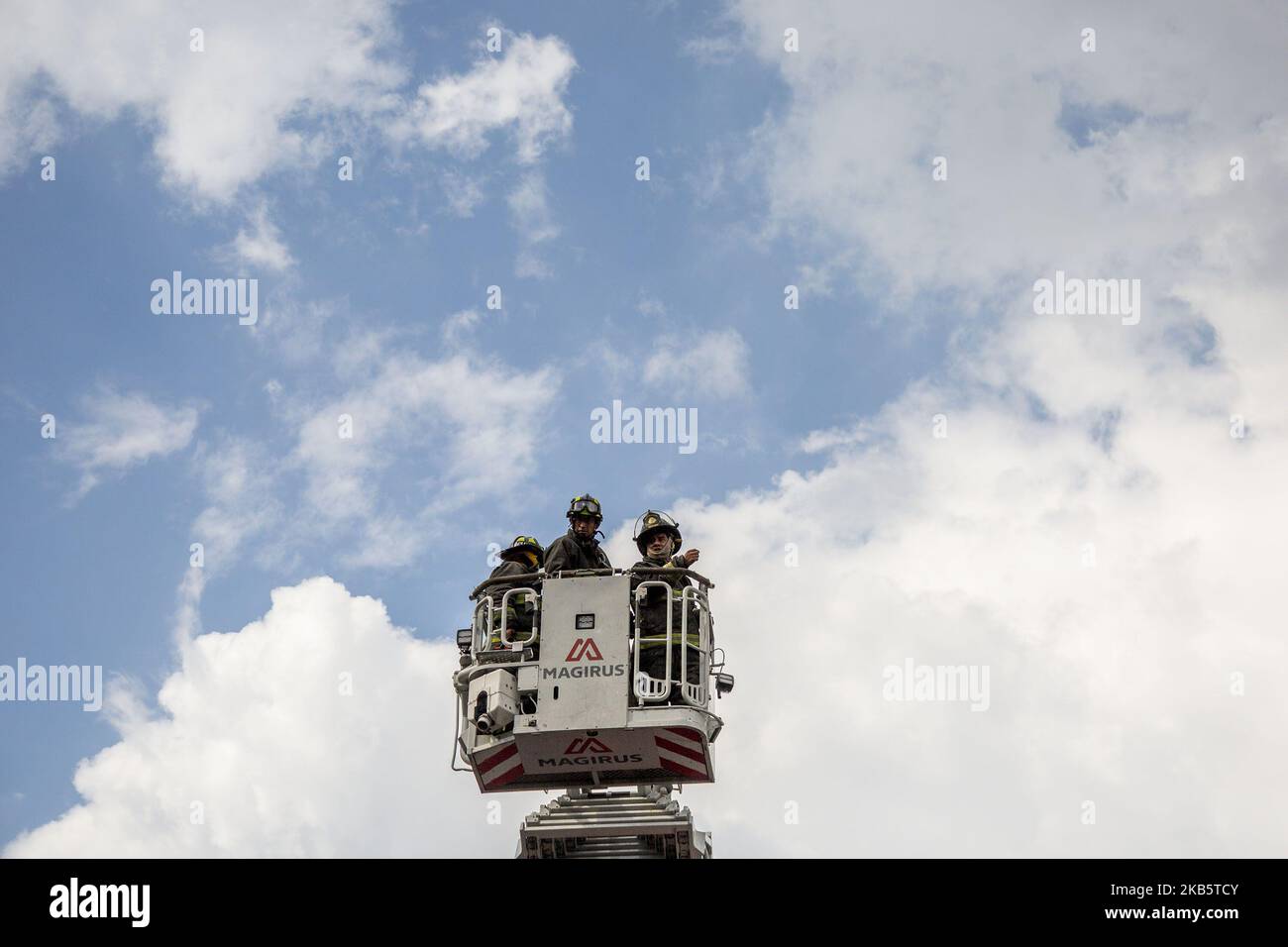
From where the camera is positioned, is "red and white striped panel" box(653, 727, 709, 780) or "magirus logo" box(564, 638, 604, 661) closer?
"red and white striped panel" box(653, 727, 709, 780)

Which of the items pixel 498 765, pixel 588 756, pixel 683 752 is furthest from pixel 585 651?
pixel 498 765

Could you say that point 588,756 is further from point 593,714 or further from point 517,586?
point 517,586

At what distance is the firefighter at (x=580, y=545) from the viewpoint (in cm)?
2253

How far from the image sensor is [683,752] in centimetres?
2105

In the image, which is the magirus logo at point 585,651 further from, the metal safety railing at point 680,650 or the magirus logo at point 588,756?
the magirus logo at point 588,756

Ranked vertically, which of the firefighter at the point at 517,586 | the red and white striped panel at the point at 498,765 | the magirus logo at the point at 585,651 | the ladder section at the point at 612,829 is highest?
the firefighter at the point at 517,586

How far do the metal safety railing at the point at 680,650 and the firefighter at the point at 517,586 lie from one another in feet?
4.49

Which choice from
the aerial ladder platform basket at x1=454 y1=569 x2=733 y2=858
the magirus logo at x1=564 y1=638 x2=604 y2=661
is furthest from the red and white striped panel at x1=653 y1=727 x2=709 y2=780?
the magirus logo at x1=564 y1=638 x2=604 y2=661

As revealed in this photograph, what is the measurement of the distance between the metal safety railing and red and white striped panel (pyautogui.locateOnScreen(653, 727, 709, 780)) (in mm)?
379

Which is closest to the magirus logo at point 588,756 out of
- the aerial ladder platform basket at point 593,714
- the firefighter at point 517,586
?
the aerial ladder platform basket at point 593,714

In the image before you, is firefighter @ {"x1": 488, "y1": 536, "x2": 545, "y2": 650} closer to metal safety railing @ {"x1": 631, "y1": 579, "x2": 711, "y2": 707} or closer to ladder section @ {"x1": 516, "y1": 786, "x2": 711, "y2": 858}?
metal safety railing @ {"x1": 631, "y1": 579, "x2": 711, "y2": 707}

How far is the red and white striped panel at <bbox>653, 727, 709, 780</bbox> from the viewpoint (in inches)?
822
